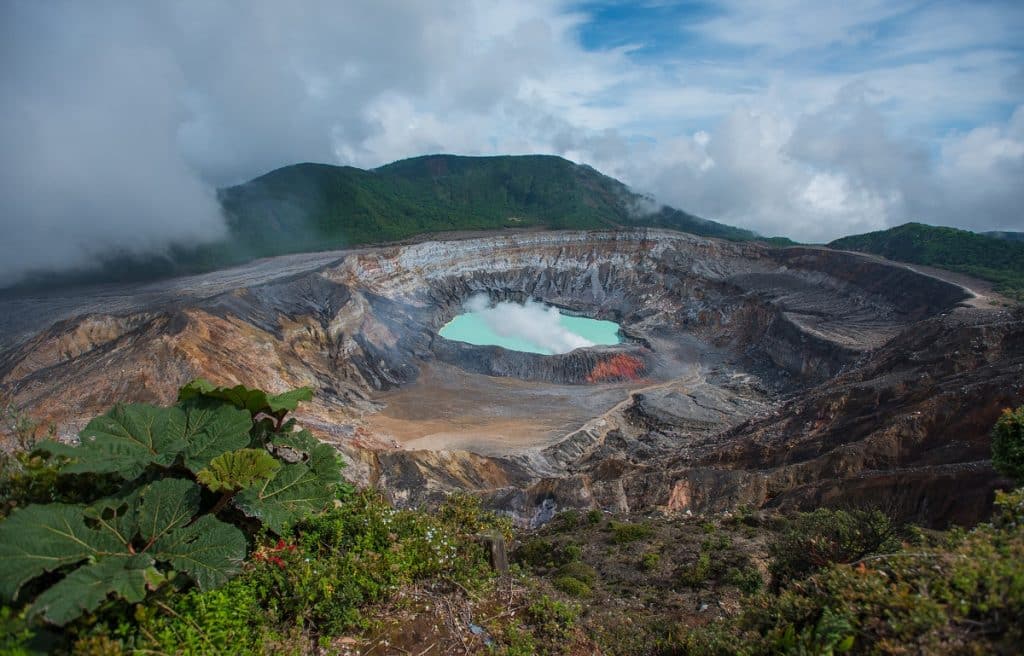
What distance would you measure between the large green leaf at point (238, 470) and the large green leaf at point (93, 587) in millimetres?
817

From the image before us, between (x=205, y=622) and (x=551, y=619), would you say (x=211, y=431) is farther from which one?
(x=551, y=619)

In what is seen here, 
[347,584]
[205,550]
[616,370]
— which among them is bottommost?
[616,370]

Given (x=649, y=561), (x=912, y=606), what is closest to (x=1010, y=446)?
(x=912, y=606)

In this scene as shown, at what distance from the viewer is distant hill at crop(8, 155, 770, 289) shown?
6538 centimetres

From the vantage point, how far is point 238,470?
5.02 meters

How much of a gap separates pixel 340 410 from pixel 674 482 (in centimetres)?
2192

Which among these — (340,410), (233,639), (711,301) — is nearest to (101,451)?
(233,639)

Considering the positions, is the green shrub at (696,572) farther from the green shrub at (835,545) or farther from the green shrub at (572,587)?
the green shrub at (572,587)

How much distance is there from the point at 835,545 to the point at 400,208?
94.9 meters

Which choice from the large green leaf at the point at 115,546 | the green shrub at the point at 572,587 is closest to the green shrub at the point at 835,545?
the green shrub at the point at 572,587

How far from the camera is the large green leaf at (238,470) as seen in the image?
486 centimetres

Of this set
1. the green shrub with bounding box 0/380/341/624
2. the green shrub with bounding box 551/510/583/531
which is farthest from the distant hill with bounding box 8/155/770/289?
the green shrub with bounding box 0/380/341/624

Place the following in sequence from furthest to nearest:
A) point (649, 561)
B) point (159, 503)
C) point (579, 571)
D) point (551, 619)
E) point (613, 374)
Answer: point (613, 374) → point (649, 561) → point (579, 571) → point (551, 619) → point (159, 503)

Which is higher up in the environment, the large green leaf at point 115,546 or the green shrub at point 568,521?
the large green leaf at point 115,546
